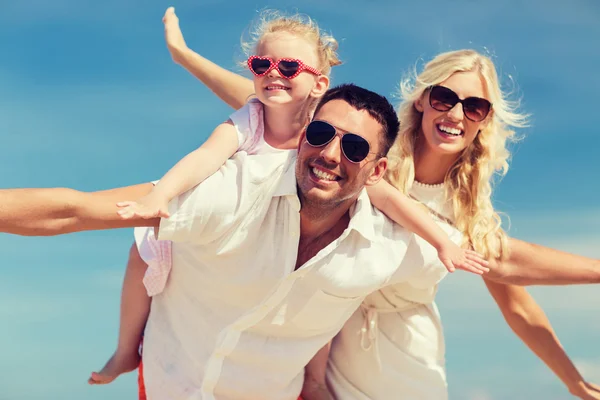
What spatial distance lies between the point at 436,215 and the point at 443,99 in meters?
0.89

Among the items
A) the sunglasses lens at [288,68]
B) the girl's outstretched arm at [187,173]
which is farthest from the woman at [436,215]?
the girl's outstretched arm at [187,173]

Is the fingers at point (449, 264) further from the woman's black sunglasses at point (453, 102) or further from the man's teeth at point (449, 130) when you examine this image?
the woman's black sunglasses at point (453, 102)

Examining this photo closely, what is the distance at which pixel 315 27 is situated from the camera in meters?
5.79

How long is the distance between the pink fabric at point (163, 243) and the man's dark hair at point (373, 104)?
1.73ft

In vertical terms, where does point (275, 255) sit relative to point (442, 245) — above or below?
below

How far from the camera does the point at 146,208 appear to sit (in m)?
4.11

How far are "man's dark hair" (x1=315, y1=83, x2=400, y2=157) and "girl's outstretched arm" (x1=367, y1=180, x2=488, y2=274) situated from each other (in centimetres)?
26

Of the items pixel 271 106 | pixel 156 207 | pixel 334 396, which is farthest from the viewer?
pixel 334 396

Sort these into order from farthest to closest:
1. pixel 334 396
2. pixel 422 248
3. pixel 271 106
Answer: pixel 334 396
pixel 271 106
pixel 422 248

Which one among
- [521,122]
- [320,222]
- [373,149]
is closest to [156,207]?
[320,222]

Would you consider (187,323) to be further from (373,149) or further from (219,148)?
(373,149)

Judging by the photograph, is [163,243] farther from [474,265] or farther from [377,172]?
[474,265]

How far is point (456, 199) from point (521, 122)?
1017 millimetres

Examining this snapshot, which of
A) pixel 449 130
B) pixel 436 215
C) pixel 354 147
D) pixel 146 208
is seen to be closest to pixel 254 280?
pixel 146 208
